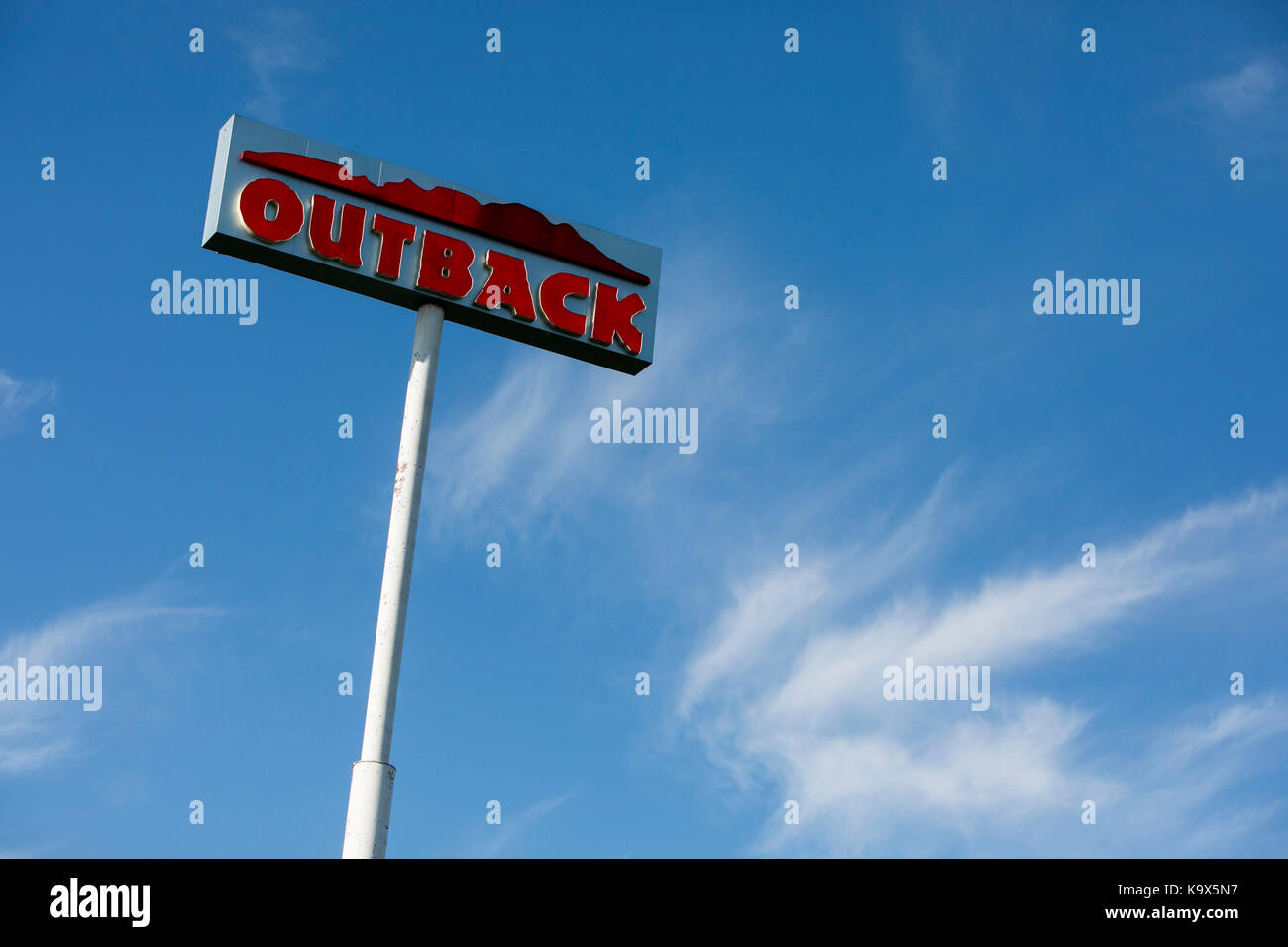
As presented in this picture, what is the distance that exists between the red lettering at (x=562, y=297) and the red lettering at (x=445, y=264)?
152cm

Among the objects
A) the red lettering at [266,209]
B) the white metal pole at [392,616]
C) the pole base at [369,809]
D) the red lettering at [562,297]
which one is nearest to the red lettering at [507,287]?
the red lettering at [562,297]

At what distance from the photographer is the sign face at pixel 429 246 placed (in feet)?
73.8

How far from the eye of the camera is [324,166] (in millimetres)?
23141

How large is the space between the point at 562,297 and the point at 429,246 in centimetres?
271

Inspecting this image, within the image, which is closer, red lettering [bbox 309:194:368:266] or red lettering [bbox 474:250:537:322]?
red lettering [bbox 309:194:368:266]

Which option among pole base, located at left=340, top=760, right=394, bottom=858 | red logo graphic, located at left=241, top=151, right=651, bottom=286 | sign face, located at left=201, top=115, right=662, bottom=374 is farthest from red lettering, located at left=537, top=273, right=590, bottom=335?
pole base, located at left=340, top=760, right=394, bottom=858

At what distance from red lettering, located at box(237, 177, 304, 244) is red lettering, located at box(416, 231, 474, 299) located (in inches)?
89.2

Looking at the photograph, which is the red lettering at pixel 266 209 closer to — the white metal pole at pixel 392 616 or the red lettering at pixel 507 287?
the white metal pole at pixel 392 616

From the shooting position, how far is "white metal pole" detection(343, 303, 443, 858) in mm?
19359

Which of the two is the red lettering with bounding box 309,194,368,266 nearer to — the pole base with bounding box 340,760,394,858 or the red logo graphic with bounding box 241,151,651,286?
the red logo graphic with bounding box 241,151,651,286
